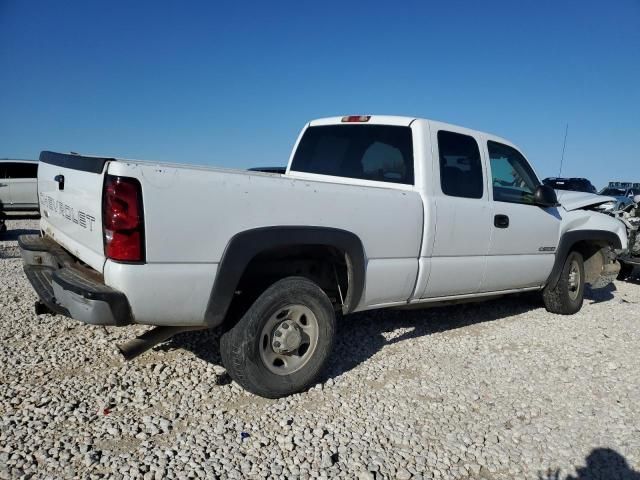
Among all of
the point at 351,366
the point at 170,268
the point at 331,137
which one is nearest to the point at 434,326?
the point at 351,366

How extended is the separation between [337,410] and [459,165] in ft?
7.72

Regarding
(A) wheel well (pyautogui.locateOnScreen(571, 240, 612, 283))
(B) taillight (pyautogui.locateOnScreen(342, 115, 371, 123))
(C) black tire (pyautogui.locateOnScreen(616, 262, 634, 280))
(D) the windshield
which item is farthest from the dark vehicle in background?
(B) taillight (pyautogui.locateOnScreen(342, 115, 371, 123))

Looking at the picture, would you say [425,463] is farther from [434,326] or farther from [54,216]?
[54,216]

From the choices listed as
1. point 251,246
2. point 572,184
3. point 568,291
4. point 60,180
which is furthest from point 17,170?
point 572,184

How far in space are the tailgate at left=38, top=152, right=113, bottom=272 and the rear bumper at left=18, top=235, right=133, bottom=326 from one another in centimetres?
9

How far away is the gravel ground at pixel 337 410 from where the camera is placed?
2545 mm

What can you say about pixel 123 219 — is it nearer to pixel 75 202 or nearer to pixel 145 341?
pixel 75 202

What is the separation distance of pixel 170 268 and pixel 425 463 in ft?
5.82

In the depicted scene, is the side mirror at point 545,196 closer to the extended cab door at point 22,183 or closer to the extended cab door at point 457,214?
the extended cab door at point 457,214

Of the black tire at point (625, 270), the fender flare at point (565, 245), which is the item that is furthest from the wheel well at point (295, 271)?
the black tire at point (625, 270)

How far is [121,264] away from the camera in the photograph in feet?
8.30

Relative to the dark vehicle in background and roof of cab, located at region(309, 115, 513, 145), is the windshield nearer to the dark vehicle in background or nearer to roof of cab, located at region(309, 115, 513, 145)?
the dark vehicle in background

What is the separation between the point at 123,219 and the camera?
2496mm

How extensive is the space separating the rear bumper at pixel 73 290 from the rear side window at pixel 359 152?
233 cm
